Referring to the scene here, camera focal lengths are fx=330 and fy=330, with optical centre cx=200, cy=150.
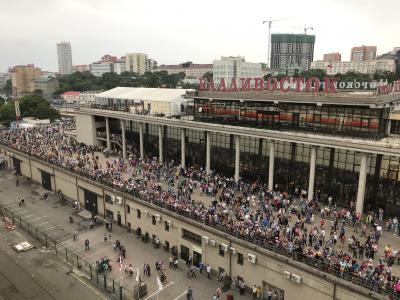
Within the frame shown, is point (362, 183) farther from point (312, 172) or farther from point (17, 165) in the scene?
point (17, 165)

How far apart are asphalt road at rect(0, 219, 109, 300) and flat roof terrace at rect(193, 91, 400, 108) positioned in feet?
101

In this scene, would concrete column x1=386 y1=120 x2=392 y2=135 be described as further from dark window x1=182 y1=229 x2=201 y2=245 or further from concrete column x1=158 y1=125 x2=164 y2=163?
concrete column x1=158 y1=125 x2=164 y2=163

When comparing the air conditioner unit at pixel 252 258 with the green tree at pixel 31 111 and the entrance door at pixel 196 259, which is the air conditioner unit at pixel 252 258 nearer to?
the entrance door at pixel 196 259

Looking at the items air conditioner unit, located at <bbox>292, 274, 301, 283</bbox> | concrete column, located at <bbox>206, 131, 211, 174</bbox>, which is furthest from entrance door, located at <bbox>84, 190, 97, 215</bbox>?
air conditioner unit, located at <bbox>292, 274, 301, 283</bbox>

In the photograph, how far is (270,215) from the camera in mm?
36469

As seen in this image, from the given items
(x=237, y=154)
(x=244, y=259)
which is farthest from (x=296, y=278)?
(x=237, y=154)

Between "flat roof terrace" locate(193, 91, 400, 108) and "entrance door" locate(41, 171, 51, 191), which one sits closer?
"flat roof terrace" locate(193, 91, 400, 108)

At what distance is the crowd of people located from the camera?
27.0 metres

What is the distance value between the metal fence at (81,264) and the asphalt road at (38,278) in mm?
704

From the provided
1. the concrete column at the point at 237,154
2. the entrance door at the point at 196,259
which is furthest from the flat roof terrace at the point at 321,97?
the entrance door at the point at 196,259

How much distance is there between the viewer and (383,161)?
35656 millimetres

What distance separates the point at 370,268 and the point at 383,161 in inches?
567

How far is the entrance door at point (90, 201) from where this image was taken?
5028 centimetres

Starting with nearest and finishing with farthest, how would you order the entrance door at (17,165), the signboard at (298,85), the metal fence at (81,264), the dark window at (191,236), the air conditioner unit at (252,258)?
the air conditioner unit at (252,258) < the metal fence at (81,264) < the dark window at (191,236) < the signboard at (298,85) < the entrance door at (17,165)
